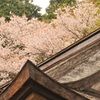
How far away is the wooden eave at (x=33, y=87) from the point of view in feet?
10.6

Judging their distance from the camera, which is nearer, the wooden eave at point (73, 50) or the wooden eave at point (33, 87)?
the wooden eave at point (33, 87)

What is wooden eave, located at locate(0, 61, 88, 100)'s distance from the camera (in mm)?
3246

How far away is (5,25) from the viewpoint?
30766 millimetres

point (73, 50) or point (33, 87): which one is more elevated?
point (73, 50)

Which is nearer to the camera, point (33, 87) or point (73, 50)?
point (33, 87)

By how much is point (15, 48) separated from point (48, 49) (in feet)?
18.3

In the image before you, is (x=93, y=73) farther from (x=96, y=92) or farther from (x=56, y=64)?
(x=56, y=64)

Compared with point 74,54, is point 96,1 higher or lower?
higher

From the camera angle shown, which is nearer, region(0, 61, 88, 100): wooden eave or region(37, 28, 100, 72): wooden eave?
region(0, 61, 88, 100): wooden eave

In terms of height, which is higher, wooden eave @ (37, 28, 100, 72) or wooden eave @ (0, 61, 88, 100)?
wooden eave @ (37, 28, 100, 72)

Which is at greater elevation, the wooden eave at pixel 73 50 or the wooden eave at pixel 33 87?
the wooden eave at pixel 73 50

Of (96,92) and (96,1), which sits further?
(96,1)

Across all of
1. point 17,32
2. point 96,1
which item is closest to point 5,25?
point 17,32

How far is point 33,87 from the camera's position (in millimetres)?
3385
